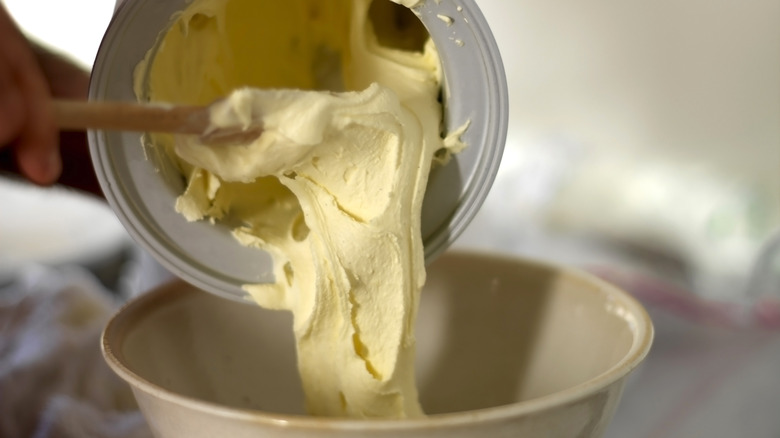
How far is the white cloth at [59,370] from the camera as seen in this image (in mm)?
543

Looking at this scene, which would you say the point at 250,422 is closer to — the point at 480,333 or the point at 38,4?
the point at 480,333

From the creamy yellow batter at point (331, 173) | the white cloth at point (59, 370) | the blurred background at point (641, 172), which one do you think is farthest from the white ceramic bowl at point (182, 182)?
the blurred background at point (641, 172)

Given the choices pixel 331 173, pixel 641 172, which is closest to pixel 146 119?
pixel 331 173

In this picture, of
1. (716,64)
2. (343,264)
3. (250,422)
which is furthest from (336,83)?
(716,64)

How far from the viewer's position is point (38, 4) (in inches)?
36.9

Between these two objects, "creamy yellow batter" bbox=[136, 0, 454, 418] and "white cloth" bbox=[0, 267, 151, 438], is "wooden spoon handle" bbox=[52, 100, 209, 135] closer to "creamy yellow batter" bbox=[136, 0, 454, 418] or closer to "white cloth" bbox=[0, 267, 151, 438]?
"creamy yellow batter" bbox=[136, 0, 454, 418]

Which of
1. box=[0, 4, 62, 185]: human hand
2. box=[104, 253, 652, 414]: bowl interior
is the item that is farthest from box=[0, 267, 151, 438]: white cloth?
box=[0, 4, 62, 185]: human hand

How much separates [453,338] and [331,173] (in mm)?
207

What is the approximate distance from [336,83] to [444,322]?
0.20 meters

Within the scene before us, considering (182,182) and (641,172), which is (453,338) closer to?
(182,182)

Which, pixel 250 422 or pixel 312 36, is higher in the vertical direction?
pixel 312 36

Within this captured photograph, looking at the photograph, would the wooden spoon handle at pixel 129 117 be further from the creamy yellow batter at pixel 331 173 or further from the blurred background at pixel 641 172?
the blurred background at pixel 641 172

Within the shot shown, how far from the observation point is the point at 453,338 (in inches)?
22.3

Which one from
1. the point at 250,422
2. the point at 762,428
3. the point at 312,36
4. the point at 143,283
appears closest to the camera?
the point at 250,422
